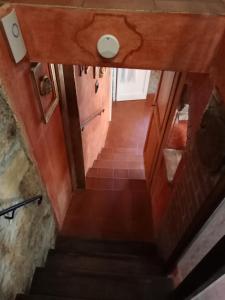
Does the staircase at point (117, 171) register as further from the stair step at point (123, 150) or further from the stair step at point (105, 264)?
the stair step at point (105, 264)

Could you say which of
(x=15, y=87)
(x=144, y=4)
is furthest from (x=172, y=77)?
(x=15, y=87)

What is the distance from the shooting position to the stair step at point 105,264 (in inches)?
64.1

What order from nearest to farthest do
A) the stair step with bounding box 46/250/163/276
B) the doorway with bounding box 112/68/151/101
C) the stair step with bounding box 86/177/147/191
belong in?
1. the stair step with bounding box 46/250/163/276
2. the stair step with bounding box 86/177/147/191
3. the doorway with bounding box 112/68/151/101

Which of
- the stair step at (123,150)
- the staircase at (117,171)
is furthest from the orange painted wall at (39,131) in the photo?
the stair step at (123,150)

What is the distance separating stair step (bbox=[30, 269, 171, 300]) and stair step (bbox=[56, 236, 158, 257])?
412mm

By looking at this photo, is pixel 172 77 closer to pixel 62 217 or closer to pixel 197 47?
pixel 197 47

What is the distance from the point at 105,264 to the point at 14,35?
1.57 meters

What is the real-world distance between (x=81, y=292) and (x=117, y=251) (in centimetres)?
60

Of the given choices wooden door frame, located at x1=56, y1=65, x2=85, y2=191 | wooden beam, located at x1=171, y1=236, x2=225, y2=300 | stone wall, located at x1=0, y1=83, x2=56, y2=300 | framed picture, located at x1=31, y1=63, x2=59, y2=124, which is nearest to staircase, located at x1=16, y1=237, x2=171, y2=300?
stone wall, located at x1=0, y1=83, x2=56, y2=300

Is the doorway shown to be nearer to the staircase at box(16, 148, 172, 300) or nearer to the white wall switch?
the staircase at box(16, 148, 172, 300)

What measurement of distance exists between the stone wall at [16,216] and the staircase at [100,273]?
134mm

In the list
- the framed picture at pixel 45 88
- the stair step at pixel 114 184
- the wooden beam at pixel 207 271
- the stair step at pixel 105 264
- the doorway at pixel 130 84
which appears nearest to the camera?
the wooden beam at pixel 207 271

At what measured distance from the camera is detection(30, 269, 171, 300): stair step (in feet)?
4.49

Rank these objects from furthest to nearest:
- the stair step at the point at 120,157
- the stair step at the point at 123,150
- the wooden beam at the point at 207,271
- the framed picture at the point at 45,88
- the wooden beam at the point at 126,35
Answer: the stair step at the point at 123,150, the stair step at the point at 120,157, the framed picture at the point at 45,88, the wooden beam at the point at 126,35, the wooden beam at the point at 207,271
